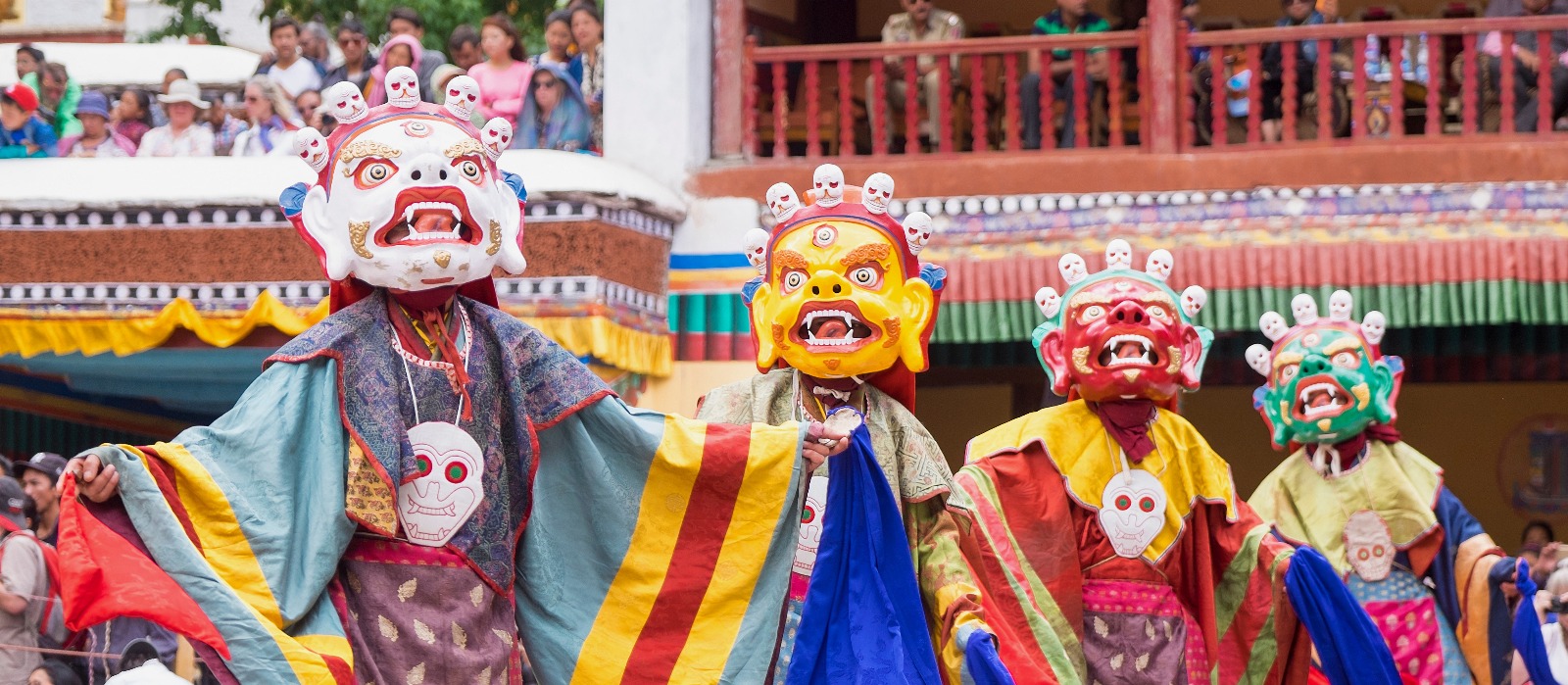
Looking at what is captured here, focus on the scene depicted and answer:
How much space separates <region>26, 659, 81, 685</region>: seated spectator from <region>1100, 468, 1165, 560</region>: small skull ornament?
10.4 ft

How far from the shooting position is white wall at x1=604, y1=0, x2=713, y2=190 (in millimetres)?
10664

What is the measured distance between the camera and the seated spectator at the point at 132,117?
11336 mm

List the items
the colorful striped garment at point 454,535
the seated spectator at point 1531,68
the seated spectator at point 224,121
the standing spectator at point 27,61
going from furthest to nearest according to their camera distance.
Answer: the standing spectator at point 27,61
the seated spectator at point 224,121
the seated spectator at point 1531,68
the colorful striped garment at point 454,535

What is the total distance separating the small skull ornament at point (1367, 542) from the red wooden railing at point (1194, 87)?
2431 millimetres

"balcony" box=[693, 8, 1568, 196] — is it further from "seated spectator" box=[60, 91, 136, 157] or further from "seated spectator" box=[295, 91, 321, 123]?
"seated spectator" box=[60, 91, 136, 157]

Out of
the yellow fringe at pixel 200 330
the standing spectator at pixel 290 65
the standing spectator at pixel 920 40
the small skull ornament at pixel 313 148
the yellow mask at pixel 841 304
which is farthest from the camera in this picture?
the standing spectator at pixel 290 65

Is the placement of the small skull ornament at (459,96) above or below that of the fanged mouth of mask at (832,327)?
above

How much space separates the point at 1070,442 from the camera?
693 cm

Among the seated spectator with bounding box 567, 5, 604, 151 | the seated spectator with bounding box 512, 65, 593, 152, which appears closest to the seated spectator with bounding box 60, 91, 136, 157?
the seated spectator with bounding box 512, 65, 593, 152

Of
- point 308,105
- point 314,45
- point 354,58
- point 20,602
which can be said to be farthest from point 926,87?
point 20,602

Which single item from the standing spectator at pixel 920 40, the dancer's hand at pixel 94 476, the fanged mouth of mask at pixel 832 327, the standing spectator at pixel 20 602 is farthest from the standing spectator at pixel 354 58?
the dancer's hand at pixel 94 476

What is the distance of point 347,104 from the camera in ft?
18.5

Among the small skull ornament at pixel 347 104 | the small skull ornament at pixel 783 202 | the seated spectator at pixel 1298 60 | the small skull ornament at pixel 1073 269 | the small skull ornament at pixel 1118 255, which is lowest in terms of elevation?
the small skull ornament at pixel 1073 269

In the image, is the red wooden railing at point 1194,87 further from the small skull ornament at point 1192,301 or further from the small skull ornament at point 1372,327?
the small skull ornament at point 1192,301
